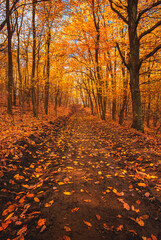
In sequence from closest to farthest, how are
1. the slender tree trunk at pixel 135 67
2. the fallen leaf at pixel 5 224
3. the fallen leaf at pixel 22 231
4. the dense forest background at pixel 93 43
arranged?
the fallen leaf at pixel 22 231
the fallen leaf at pixel 5 224
the slender tree trunk at pixel 135 67
the dense forest background at pixel 93 43

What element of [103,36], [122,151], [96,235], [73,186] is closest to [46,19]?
[103,36]

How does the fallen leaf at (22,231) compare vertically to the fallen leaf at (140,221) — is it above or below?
above

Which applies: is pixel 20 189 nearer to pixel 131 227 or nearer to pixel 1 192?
pixel 1 192

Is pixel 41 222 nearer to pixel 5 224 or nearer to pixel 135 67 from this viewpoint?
pixel 5 224

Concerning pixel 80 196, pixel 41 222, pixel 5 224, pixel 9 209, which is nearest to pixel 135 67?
pixel 80 196

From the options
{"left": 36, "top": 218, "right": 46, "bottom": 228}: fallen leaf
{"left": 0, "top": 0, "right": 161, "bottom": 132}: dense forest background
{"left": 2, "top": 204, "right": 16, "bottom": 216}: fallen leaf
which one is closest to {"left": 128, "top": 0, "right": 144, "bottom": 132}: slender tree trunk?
{"left": 0, "top": 0, "right": 161, "bottom": 132}: dense forest background

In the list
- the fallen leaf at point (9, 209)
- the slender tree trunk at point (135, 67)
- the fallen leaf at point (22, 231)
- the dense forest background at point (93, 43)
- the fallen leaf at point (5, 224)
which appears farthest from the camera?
the dense forest background at point (93, 43)

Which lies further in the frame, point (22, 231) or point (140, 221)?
point (140, 221)

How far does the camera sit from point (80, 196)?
255 centimetres

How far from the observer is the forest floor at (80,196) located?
185cm

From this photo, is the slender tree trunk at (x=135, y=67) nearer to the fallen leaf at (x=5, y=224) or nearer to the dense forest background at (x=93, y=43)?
the dense forest background at (x=93, y=43)

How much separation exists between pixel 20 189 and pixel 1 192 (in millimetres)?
409

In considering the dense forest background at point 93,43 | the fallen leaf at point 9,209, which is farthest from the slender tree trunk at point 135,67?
the fallen leaf at point 9,209

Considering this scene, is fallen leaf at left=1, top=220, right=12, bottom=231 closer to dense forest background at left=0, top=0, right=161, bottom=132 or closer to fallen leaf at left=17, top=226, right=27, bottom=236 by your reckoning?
fallen leaf at left=17, top=226, right=27, bottom=236
